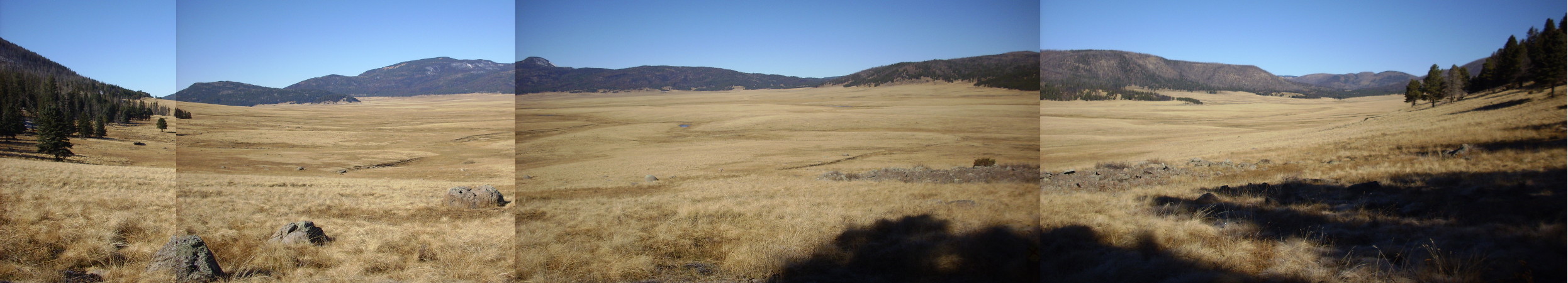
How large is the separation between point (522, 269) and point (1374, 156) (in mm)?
16273

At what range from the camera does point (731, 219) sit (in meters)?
4.20

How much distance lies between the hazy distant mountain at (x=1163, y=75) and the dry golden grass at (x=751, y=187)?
71.2 inches

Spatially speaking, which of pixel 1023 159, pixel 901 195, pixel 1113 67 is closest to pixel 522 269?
pixel 901 195

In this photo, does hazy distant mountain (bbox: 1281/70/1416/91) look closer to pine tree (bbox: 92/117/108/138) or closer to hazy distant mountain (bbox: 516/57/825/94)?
hazy distant mountain (bbox: 516/57/825/94)

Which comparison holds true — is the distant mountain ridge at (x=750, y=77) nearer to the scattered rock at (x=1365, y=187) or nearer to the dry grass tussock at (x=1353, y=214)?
the dry grass tussock at (x=1353, y=214)

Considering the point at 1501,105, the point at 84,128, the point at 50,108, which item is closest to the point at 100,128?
the point at 84,128

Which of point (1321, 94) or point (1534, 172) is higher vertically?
point (1321, 94)

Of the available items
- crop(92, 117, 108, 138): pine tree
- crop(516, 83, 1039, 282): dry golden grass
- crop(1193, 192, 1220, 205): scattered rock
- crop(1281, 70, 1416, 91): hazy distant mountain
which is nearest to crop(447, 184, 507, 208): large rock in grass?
crop(516, 83, 1039, 282): dry golden grass

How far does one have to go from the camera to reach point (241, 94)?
11.6 metres

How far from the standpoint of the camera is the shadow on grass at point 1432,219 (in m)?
3.92

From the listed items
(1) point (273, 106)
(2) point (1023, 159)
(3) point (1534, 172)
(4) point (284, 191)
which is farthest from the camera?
(1) point (273, 106)

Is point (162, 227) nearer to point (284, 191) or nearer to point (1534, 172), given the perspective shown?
point (284, 191)

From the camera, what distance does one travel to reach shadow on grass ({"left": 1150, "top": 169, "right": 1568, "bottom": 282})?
392 centimetres

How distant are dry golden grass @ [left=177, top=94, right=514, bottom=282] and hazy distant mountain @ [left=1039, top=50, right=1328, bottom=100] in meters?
6.09
